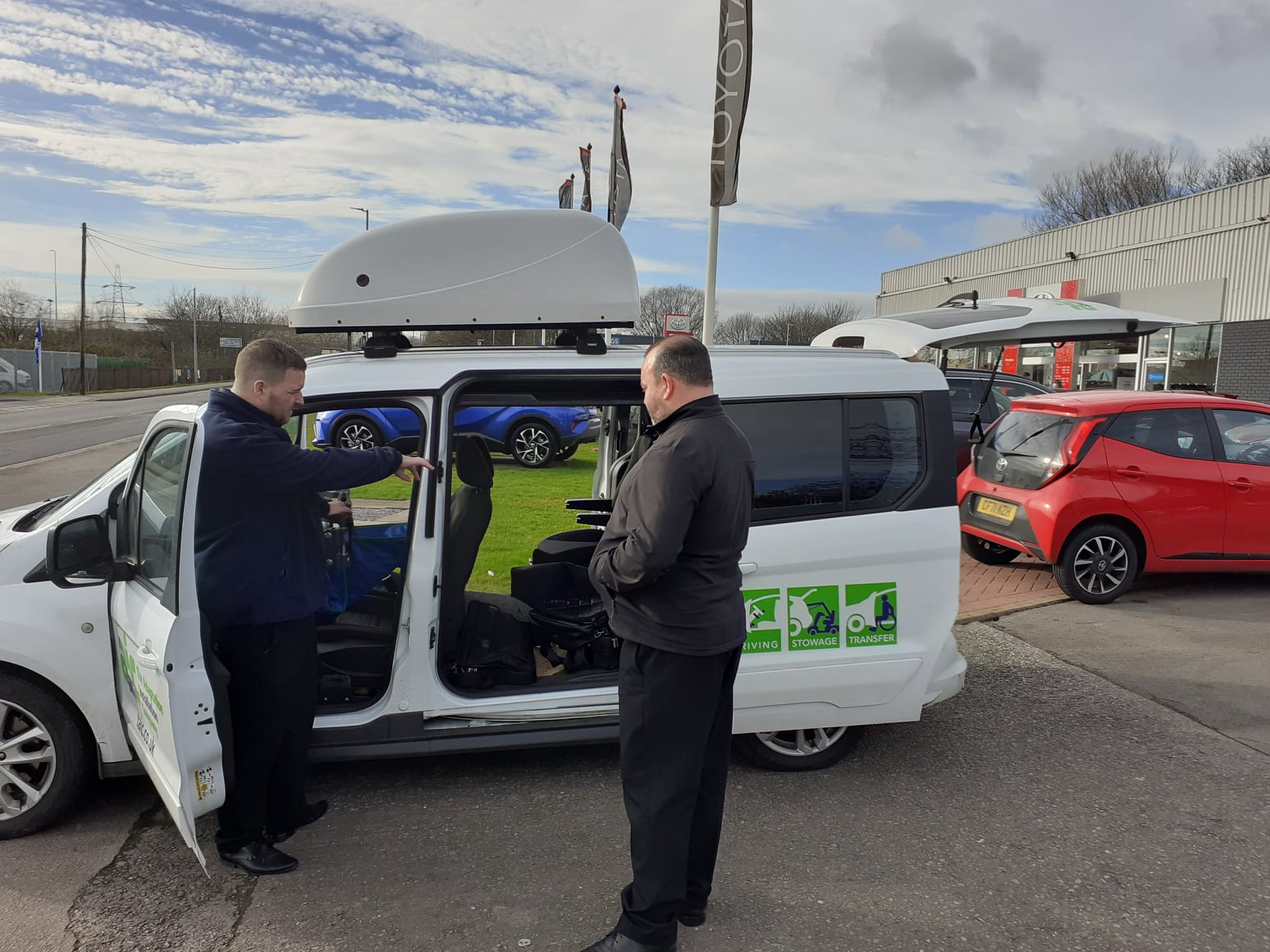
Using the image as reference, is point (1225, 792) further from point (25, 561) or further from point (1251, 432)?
point (25, 561)

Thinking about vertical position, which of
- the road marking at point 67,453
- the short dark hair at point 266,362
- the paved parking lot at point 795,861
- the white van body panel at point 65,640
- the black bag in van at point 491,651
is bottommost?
the paved parking lot at point 795,861

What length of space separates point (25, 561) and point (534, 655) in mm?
2147

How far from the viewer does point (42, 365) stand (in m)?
49.1

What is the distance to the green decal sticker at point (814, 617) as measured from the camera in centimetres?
361

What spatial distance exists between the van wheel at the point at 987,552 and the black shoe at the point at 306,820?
628 cm

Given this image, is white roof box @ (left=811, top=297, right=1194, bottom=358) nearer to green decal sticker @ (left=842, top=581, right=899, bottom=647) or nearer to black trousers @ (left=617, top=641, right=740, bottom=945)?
green decal sticker @ (left=842, top=581, right=899, bottom=647)

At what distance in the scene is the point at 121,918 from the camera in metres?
2.81

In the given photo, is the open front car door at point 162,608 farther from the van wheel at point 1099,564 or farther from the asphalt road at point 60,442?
the van wheel at point 1099,564

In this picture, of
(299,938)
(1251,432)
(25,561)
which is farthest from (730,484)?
(1251,432)

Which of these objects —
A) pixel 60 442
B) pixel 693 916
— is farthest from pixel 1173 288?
pixel 60 442

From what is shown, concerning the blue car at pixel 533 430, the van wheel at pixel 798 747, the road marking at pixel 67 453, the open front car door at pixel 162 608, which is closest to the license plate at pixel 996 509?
the van wheel at pixel 798 747

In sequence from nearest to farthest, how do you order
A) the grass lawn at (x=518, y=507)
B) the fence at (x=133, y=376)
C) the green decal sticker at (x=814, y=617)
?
the green decal sticker at (x=814, y=617)
the grass lawn at (x=518, y=507)
the fence at (x=133, y=376)

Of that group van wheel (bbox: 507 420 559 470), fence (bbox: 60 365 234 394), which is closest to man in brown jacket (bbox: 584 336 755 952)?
van wheel (bbox: 507 420 559 470)

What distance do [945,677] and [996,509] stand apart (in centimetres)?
403
